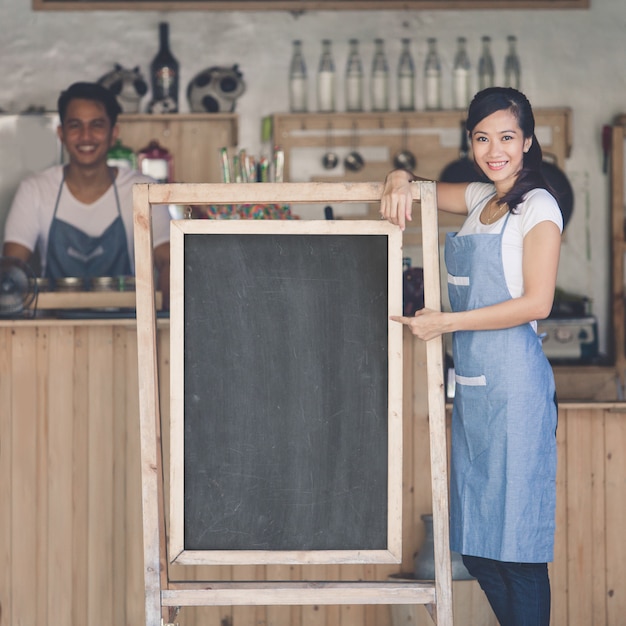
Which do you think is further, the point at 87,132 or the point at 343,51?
the point at 343,51

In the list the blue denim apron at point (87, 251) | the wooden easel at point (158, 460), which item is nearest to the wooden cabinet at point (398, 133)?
the blue denim apron at point (87, 251)

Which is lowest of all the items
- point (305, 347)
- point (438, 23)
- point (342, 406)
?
point (342, 406)

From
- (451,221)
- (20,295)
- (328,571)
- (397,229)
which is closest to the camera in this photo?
(397,229)

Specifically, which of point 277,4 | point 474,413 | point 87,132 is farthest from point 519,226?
point 277,4

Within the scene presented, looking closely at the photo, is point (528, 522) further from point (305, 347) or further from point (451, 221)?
point (451, 221)

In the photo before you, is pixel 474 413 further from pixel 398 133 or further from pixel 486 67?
pixel 486 67

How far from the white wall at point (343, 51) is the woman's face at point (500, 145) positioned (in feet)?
10.2

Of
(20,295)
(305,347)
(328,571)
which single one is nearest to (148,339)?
(305,347)

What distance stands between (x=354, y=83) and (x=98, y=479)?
2.96 meters

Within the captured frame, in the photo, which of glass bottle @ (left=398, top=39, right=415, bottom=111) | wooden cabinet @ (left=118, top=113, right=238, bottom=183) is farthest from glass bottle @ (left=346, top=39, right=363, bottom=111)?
wooden cabinet @ (left=118, top=113, right=238, bottom=183)

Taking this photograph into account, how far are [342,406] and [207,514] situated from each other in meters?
0.41

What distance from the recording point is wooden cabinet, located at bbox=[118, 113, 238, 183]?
537 cm

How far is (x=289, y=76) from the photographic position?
5430 millimetres

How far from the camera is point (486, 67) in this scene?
5363mm
